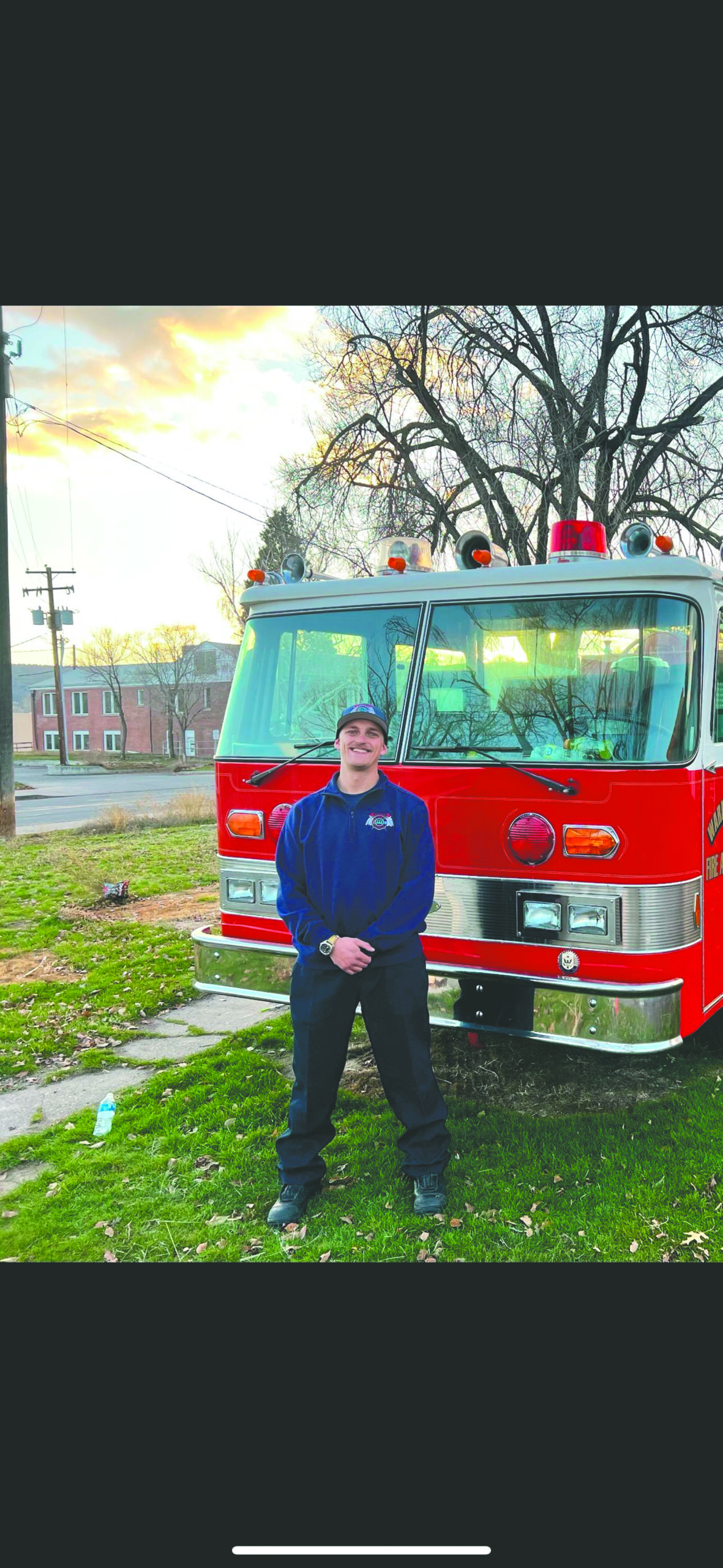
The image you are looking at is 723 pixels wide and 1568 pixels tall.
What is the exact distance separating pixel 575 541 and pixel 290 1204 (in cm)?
299

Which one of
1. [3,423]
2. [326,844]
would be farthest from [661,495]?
[326,844]

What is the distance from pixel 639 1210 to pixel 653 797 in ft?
5.17

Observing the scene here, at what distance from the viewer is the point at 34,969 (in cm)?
836

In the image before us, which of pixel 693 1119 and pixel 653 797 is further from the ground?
pixel 653 797

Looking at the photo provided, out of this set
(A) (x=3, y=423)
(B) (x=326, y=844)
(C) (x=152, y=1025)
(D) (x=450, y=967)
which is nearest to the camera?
(B) (x=326, y=844)

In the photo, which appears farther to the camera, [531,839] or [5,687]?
[5,687]

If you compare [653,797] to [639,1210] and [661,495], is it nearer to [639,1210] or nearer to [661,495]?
[639,1210]

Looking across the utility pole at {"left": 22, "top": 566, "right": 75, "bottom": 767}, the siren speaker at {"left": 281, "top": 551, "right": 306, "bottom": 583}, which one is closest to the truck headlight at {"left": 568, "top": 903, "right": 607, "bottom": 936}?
the siren speaker at {"left": 281, "top": 551, "right": 306, "bottom": 583}

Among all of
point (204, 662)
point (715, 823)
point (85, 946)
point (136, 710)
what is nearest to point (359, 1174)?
point (715, 823)

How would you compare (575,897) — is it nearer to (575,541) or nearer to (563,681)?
(563,681)

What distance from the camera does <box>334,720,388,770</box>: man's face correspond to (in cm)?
384

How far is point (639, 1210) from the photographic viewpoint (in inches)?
158

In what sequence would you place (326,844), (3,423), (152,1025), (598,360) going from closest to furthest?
(326,844)
(152,1025)
(598,360)
(3,423)

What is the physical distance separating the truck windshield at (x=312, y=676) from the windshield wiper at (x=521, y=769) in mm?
286
